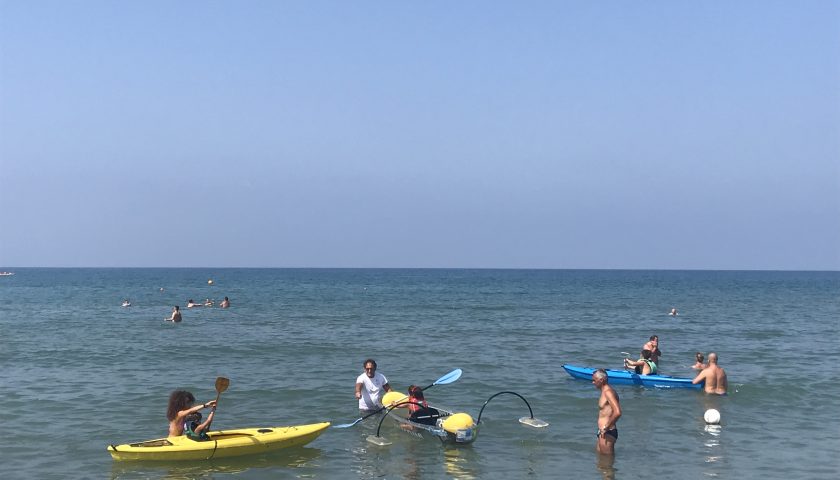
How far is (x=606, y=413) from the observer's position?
1355 centimetres

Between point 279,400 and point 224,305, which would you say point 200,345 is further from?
point 224,305

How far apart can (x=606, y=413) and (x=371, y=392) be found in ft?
19.7

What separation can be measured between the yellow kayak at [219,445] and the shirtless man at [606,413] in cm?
585

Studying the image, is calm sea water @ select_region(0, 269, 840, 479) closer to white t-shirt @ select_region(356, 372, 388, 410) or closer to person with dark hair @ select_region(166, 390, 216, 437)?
white t-shirt @ select_region(356, 372, 388, 410)

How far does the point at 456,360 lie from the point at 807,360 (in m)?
14.3

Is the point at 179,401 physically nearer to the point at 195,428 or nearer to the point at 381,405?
the point at 195,428

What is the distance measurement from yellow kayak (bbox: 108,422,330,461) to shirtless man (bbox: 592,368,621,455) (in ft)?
19.2

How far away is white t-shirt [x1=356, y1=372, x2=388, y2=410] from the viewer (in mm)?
17281

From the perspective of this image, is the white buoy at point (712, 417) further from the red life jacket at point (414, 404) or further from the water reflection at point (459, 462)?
the red life jacket at point (414, 404)

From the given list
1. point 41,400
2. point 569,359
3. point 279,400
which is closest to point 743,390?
point 569,359

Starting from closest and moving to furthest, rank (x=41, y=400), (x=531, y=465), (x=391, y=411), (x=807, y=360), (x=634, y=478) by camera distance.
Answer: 1. (x=634, y=478)
2. (x=531, y=465)
3. (x=391, y=411)
4. (x=41, y=400)
5. (x=807, y=360)

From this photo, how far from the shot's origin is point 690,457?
48.8ft

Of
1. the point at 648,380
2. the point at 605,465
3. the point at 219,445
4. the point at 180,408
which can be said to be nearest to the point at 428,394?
the point at 648,380

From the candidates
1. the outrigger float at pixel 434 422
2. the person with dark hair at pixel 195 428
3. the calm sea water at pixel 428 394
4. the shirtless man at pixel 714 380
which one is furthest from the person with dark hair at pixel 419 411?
the shirtless man at pixel 714 380
